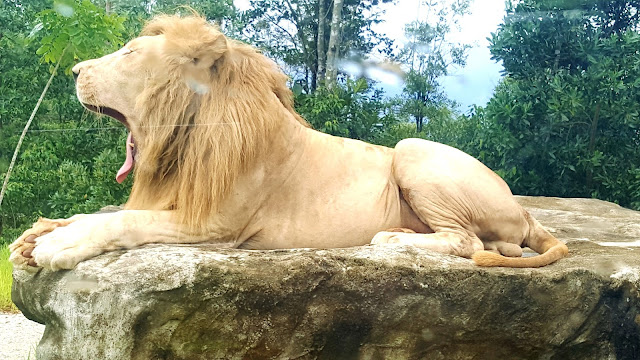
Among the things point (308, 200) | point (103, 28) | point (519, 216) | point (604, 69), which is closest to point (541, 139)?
point (604, 69)

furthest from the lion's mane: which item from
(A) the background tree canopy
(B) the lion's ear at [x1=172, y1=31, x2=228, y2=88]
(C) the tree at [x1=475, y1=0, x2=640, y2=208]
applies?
(C) the tree at [x1=475, y1=0, x2=640, y2=208]

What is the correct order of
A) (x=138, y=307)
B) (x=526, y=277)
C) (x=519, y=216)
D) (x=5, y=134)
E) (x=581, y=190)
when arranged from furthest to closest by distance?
(x=5, y=134), (x=581, y=190), (x=519, y=216), (x=526, y=277), (x=138, y=307)

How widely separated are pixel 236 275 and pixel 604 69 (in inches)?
160

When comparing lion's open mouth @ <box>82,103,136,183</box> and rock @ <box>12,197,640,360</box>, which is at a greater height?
lion's open mouth @ <box>82,103,136,183</box>

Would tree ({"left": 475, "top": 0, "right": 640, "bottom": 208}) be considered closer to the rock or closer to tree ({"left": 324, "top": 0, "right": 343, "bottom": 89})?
tree ({"left": 324, "top": 0, "right": 343, "bottom": 89})

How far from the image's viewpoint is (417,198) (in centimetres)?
282

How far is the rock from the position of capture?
79.8 inches

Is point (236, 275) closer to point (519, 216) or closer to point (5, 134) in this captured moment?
point (519, 216)

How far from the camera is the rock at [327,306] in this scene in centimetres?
203

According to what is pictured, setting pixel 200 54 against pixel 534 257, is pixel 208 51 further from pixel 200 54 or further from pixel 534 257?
pixel 534 257

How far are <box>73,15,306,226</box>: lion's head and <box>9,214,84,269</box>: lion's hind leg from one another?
1.13 feet

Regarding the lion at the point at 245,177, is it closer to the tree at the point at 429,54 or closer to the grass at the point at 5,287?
the tree at the point at 429,54

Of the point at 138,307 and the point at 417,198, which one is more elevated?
the point at 417,198

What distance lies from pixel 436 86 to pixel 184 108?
1.93 meters
